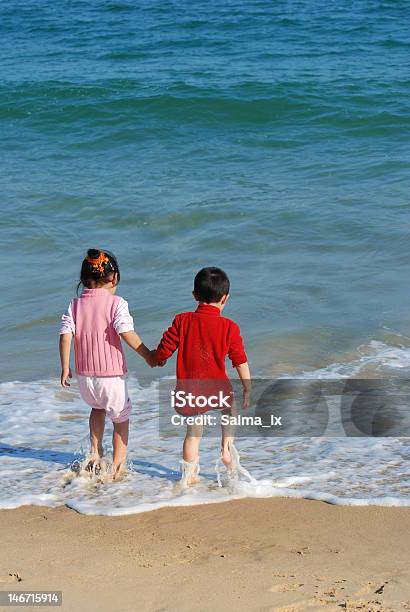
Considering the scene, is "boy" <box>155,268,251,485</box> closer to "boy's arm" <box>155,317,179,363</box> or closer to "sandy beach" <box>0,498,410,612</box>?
"boy's arm" <box>155,317,179,363</box>

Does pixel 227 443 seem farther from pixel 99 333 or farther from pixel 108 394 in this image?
pixel 99 333

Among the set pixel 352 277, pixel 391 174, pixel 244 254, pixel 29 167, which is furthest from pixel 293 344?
pixel 29 167

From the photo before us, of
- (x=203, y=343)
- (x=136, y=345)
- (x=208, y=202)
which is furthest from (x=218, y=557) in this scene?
(x=208, y=202)

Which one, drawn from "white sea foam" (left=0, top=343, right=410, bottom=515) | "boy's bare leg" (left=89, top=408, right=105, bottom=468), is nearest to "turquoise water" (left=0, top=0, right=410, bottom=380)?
"white sea foam" (left=0, top=343, right=410, bottom=515)

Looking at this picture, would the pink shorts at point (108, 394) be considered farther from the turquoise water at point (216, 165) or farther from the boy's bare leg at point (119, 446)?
the turquoise water at point (216, 165)

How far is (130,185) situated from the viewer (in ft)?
37.3

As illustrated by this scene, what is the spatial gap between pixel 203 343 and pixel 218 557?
1059 mm

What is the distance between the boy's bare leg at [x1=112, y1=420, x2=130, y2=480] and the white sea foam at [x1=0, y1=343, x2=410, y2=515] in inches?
3.0

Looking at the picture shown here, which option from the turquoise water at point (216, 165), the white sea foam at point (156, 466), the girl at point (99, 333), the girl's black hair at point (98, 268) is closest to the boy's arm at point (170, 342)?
the girl at point (99, 333)

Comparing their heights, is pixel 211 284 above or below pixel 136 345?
above

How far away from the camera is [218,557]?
3545 millimetres

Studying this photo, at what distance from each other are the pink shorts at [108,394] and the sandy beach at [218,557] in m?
0.57

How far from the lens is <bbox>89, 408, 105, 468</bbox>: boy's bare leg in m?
4.52

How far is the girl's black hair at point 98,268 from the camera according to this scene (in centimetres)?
428
